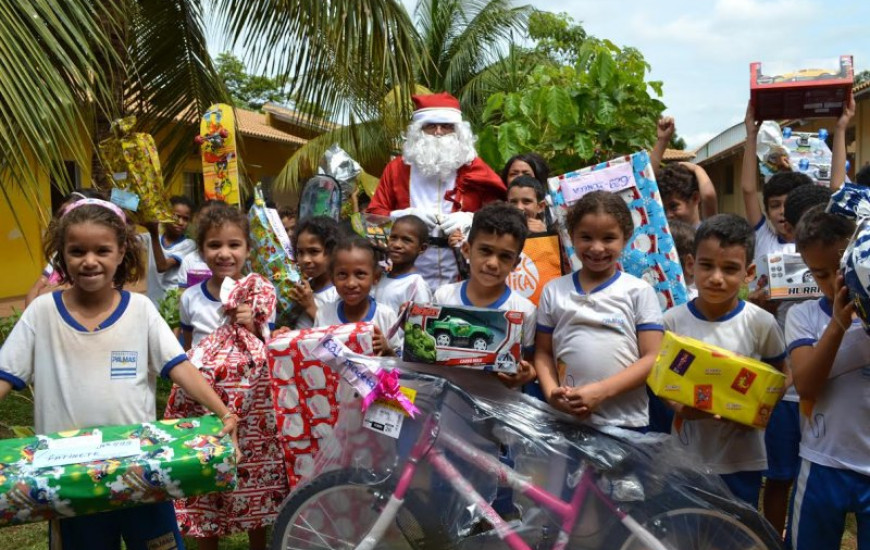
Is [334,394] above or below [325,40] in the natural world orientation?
below

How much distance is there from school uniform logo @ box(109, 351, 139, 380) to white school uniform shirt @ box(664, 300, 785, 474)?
191cm

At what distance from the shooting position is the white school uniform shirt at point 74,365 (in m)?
2.46

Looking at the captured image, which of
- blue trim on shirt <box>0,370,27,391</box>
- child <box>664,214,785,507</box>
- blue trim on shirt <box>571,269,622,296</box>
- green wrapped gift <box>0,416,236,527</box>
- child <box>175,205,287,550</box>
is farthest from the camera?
child <box>175,205,287,550</box>

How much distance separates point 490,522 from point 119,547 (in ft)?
4.36

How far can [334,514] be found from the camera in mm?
2514

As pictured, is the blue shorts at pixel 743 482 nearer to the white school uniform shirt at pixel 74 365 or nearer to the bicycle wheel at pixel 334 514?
the bicycle wheel at pixel 334 514

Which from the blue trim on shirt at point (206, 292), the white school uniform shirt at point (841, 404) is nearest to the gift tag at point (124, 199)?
A: the blue trim on shirt at point (206, 292)

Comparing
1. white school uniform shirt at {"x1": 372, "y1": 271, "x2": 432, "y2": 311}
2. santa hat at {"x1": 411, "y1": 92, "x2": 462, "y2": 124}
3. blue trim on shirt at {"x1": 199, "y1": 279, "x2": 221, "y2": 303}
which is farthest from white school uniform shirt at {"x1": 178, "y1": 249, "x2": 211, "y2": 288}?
santa hat at {"x1": 411, "y1": 92, "x2": 462, "y2": 124}

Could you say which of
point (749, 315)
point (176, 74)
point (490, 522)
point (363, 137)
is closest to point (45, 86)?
point (490, 522)

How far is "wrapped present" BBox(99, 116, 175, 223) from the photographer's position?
446cm

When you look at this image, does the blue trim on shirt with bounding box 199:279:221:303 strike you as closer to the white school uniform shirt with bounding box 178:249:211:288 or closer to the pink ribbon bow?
the white school uniform shirt with bounding box 178:249:211:288

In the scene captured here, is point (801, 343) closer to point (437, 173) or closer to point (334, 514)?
point (334, 514)

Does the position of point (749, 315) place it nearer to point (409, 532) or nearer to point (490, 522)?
point (490, 522)

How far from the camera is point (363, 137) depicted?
1325cm
